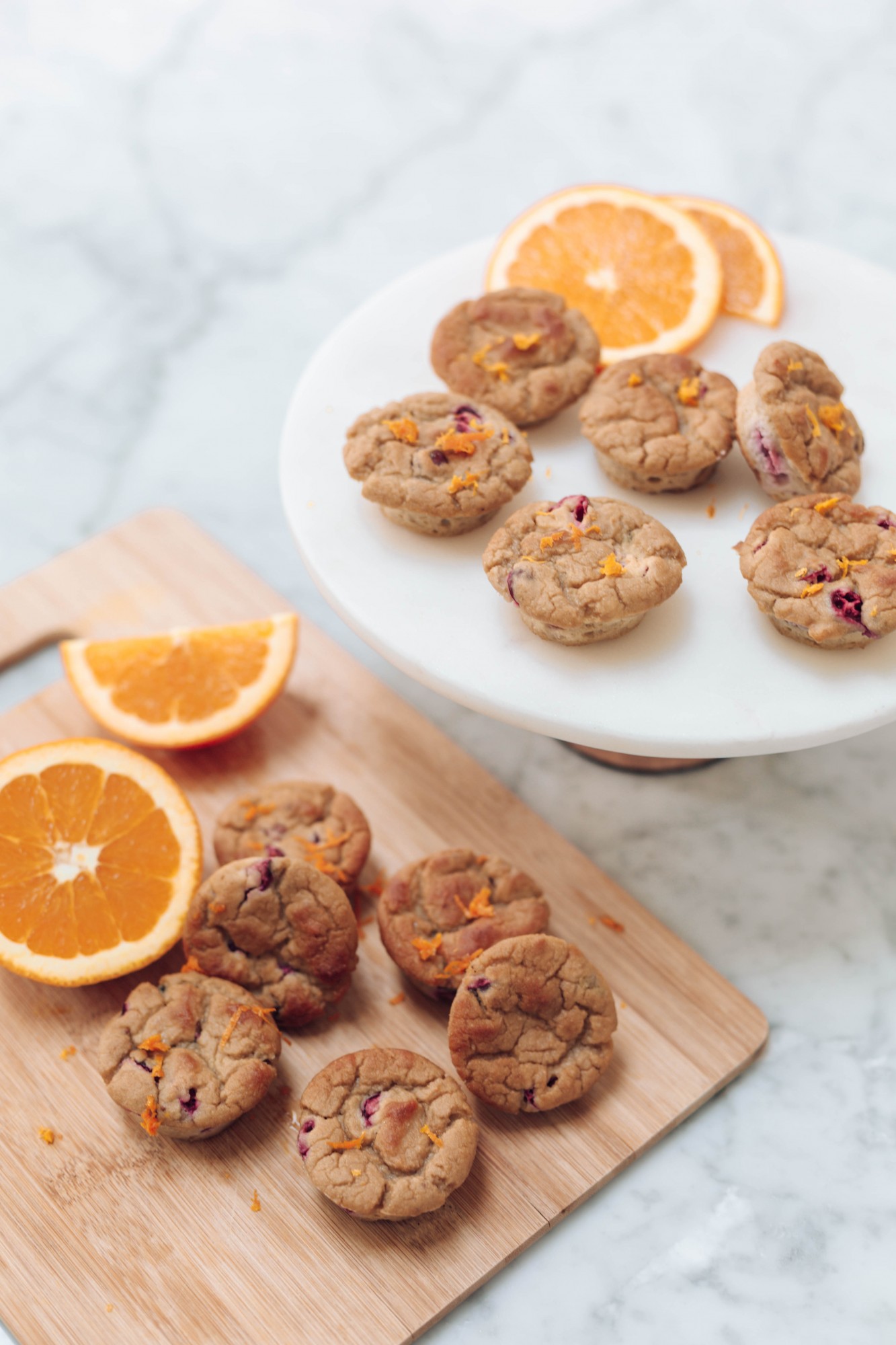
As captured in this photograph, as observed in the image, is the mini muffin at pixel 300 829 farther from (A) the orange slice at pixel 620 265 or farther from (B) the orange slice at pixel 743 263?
(B) the orange slice at pixel 743 263

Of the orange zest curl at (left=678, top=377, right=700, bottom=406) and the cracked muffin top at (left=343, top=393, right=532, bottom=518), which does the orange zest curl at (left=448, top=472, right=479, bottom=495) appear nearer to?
the cracked muffin top at (left=343, top=393, right=532, bottom=518)

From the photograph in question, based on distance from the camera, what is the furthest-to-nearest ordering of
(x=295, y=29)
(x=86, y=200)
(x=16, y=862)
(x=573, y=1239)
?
(x=295, y=29) → (x=86, y=200) → (x=16, y=862) → (x=573, y=1239)

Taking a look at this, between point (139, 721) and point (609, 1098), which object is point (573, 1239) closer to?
point (609, 1098)

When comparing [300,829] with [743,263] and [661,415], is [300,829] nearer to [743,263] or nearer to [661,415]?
[661,415]

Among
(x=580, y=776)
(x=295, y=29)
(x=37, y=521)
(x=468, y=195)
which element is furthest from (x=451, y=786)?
(x=295, y=29)

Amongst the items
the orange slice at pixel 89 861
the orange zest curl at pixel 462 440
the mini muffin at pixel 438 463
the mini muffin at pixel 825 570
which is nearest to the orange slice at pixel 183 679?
the orange slice at pixel 89 861

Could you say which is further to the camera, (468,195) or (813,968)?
(468,195)

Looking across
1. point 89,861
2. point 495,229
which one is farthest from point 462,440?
point 495,229
